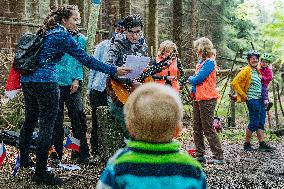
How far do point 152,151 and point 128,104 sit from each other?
0.82ft

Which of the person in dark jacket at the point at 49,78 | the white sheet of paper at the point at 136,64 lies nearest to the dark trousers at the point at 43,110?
the person in dark jacket at the point at 49,78

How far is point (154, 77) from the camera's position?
17.6ft

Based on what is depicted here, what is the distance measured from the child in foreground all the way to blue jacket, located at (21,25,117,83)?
105 inches

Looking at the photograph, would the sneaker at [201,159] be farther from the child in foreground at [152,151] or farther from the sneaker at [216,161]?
the child in foreground at [152,151]

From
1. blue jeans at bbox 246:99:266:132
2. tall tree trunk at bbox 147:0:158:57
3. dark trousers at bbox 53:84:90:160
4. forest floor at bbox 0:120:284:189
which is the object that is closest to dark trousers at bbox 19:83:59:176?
forest floor at bbox 0:120:284:189

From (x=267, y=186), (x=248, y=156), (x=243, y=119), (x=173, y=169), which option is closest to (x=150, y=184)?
(x=173, y=169)

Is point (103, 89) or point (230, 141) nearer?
point (103, 89)

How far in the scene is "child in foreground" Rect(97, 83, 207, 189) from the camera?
7.09 feet

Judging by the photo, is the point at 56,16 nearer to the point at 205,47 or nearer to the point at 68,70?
the point at 68,70

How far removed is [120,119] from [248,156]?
3.26m

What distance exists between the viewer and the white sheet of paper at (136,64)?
4.92 metres

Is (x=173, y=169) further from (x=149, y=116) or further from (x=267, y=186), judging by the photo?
(x=267, y=186)

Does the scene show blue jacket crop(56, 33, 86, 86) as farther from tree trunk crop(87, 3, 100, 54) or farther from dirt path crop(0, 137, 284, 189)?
dirt path crop(0, 137, 284, 189)

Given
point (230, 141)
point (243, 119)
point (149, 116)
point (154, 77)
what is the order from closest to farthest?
point (149, 116)
point (154, 77)
point (230, 141)
point (243, 119)
